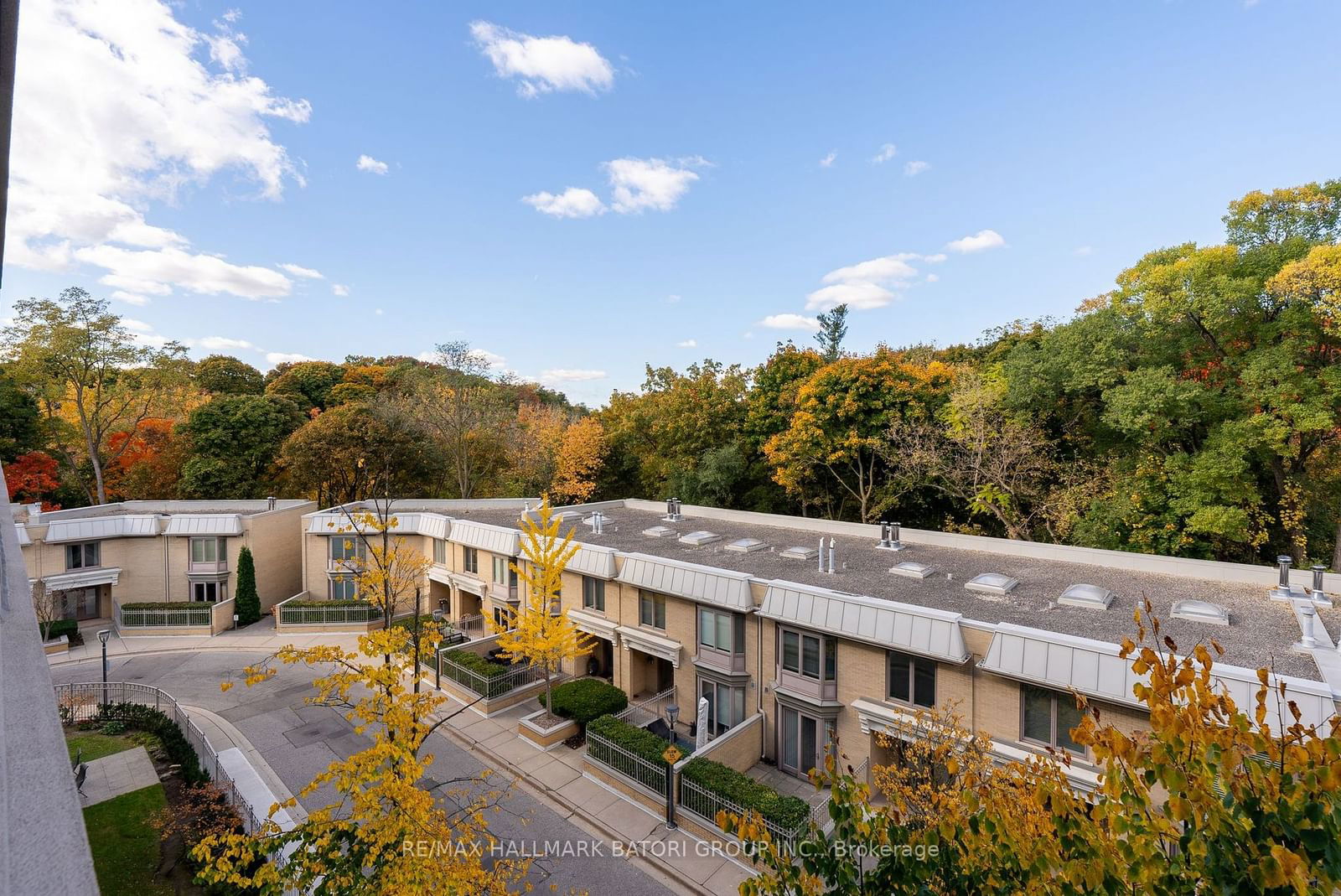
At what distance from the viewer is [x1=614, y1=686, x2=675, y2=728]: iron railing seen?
20.4 m

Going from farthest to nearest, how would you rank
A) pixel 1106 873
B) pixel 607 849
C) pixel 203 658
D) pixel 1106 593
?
pixel 203 658
pixel 1106 593
pixel 607 849
pixel 1106 873

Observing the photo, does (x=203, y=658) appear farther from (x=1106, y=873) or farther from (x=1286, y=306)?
(x=1286, y=306)

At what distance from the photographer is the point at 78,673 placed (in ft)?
83.3

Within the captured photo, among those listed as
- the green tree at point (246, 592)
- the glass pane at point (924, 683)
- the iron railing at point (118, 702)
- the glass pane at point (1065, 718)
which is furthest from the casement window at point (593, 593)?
the green tree at point (246, 592)

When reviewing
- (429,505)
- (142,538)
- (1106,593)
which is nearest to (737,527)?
(1106,593)

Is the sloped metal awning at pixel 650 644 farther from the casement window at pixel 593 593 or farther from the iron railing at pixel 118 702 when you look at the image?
the iron railing at pixel 118 702

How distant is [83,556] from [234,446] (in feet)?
34.6

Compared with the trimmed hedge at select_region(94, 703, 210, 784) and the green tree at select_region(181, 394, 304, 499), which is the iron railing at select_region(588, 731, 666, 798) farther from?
the green tree at select_region(181, 394, 304, 499)

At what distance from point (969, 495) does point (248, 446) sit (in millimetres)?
44584

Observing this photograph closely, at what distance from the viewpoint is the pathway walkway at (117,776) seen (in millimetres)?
16781

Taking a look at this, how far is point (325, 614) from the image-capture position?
30.3 m

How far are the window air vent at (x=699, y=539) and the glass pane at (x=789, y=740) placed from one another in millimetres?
8214

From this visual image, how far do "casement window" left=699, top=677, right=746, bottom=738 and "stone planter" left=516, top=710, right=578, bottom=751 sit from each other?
4.48 meters

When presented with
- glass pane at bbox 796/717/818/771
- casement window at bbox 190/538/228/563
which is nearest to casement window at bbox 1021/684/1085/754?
glass pane at bbox 796/717/818/771
